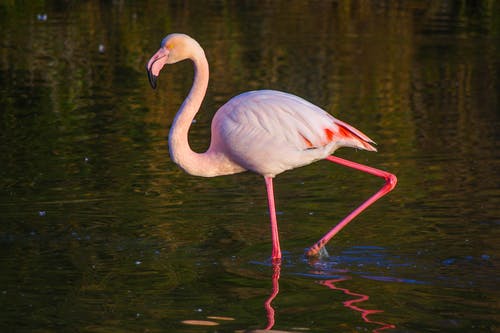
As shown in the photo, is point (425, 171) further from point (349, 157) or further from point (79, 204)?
point (79, 204)

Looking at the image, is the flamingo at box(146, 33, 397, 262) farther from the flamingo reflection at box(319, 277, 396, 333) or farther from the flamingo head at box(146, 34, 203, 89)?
the flamingo reflection at box(319, 277, 396, 333)

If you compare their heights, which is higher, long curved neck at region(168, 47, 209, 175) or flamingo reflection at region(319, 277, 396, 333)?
long curved neck at region(168, 47, 209, 175)

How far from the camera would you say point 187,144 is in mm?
6258

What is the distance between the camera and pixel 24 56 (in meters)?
Result: 14.8

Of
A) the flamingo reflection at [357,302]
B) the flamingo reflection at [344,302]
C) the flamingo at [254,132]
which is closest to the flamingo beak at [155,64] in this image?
the flamingo at [254,132]

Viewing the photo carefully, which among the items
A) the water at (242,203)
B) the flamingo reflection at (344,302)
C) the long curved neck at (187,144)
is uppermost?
the long curved neck at (187,144)

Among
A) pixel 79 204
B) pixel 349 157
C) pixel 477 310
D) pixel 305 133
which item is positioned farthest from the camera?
pixel 349 157

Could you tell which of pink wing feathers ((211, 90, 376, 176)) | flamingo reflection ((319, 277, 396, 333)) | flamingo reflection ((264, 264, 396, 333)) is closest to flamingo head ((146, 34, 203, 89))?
pink wing feathers ((211, 90, 376, 176))

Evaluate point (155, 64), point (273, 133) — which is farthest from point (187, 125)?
point (273, 133)

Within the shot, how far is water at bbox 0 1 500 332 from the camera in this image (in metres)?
5.47

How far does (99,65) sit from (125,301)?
8.87 m

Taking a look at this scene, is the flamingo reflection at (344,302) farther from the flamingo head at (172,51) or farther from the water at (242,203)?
the flamingo head at (172,51)

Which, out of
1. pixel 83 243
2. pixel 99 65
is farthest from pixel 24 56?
pixel 83 243

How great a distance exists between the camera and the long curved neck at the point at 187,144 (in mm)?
6270
